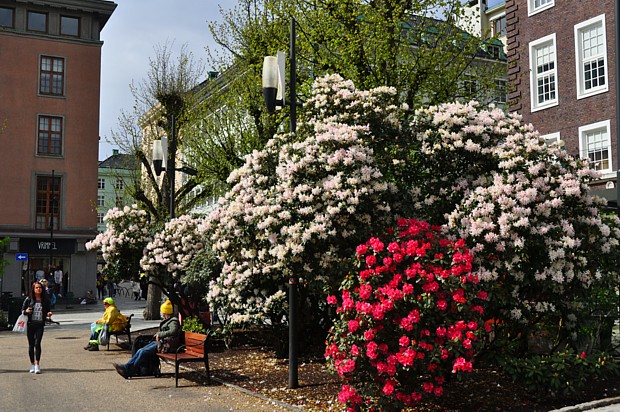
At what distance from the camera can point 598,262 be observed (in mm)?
9523

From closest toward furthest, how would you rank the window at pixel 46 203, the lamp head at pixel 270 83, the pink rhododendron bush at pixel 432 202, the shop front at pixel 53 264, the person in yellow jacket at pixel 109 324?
1. the pink rhododendron bush at pixel 432 202
2. the lamp head at pixel 270 83
3. the person in yellow jacket at pixel 109 324
4. the shop front at pixel 53 264
5. the window at pixel 46 203

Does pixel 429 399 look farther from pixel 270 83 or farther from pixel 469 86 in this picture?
pixel 469 86

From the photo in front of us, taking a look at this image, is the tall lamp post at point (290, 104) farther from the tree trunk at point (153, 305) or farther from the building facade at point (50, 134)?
the building facade at point (50, 134)

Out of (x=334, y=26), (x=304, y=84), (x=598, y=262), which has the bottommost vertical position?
(x=598, y=262)

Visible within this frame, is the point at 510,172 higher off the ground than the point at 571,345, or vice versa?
the point at 510,172

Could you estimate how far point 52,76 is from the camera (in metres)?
43.1

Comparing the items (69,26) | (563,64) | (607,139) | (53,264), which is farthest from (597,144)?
(69,26)

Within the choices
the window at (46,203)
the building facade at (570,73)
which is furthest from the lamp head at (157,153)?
the window at (46,203)

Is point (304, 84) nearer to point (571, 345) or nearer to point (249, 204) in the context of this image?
point (249, 204)

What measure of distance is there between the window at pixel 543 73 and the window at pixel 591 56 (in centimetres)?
115

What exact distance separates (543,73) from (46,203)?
30.1 metres

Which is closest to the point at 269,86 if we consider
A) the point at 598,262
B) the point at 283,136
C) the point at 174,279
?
the point at 283,136

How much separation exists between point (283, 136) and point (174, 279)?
7.28 meters

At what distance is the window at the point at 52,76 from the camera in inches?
1686
